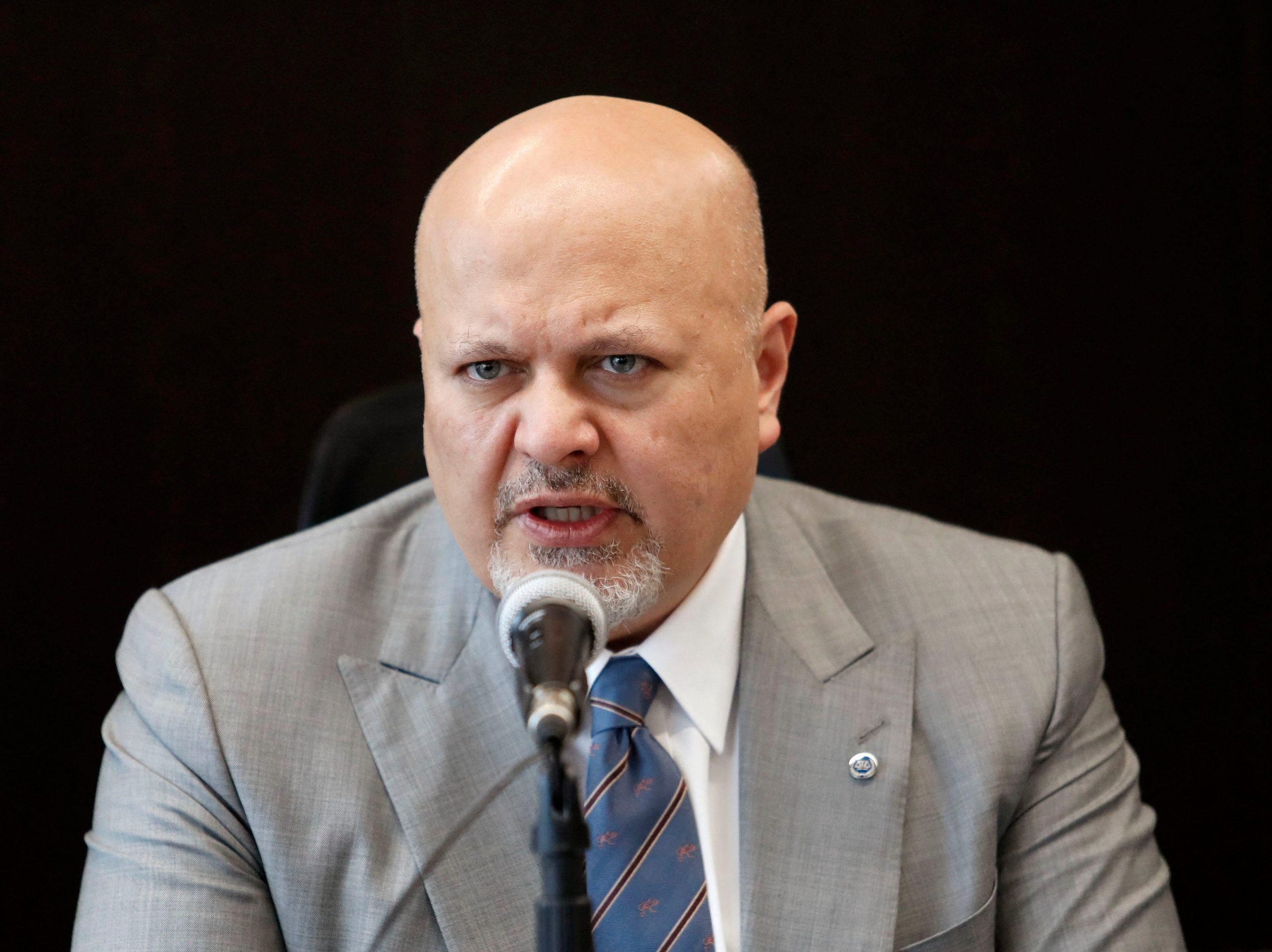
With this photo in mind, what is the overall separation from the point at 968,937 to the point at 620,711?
0.49 meters

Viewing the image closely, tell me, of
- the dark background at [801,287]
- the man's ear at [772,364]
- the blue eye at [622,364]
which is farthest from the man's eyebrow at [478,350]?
the dark background at [801,287]

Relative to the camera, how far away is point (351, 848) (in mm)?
1565

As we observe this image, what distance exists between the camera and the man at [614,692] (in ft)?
4.93

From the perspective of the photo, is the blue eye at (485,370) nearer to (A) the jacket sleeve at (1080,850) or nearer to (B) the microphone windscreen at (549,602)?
(B) the microphone windscreen at (549,602)

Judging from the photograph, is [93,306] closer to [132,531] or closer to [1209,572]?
[132,531]

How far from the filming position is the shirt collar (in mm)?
1681

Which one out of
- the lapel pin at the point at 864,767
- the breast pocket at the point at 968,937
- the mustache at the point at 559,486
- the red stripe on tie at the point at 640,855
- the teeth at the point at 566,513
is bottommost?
the breast pocket at the point at 968,937

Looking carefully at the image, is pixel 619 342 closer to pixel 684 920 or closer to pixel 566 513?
pixel 566 513

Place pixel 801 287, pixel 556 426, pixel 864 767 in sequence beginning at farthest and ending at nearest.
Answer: pixel 801 287 → pixel 864 767 → pixel 556 426

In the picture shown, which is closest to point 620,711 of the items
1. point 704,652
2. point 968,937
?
point 704,652

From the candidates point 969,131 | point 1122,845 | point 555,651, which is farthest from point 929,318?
point 555,651

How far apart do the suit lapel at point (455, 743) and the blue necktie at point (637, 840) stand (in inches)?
3.4

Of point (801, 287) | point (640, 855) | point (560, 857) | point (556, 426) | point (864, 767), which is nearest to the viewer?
point (560, 857)

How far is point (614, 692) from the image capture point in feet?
5.40
